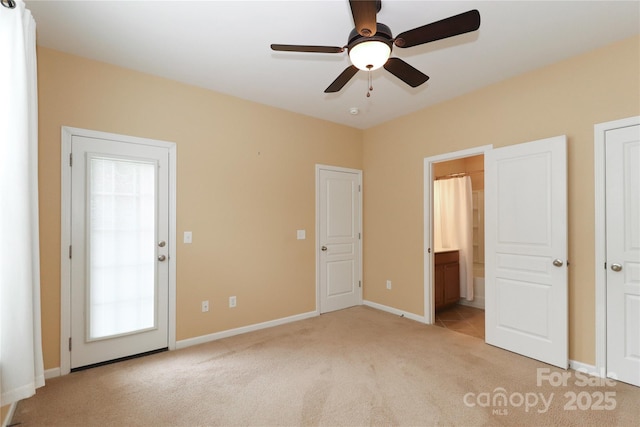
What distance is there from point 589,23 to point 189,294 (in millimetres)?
4287

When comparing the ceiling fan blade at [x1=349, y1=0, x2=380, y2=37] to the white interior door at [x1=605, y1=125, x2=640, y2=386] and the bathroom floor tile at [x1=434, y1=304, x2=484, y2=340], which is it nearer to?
the white interior door at [x1=605, y1=125, x2=640, y2=386]

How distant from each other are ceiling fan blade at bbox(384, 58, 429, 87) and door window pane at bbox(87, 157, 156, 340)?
98.2 inches

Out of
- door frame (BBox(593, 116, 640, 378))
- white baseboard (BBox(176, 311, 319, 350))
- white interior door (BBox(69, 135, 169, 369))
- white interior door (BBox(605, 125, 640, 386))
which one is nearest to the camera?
white interior door (BBox(605, 125, 640, 386))

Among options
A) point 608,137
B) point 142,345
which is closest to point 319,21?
point 608,137

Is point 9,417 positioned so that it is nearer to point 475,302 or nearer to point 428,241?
point 428,241

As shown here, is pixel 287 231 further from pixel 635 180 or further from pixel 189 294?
pixel 635 180

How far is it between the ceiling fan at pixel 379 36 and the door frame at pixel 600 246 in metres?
1.83

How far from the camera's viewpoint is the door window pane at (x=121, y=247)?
2.87 m

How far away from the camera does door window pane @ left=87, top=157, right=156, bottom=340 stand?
9.40ft

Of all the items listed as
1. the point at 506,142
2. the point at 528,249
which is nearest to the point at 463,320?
the point at 528,249

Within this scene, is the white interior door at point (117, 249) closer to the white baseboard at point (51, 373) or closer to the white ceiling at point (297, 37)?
the white baseboard at point (51, 373)

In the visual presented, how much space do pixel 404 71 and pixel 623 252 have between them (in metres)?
2.34

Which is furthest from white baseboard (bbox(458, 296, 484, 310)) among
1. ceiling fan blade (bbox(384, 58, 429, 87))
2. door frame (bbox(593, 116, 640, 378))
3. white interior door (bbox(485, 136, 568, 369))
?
ceiling fan blade (bbox(384, 58, 429, 87))

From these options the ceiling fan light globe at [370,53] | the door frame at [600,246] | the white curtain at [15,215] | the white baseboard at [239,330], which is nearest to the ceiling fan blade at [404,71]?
the ceiling fan light globe at [370,53]
